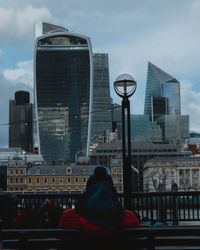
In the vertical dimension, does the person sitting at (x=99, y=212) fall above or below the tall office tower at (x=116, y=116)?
below

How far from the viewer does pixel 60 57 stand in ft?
650

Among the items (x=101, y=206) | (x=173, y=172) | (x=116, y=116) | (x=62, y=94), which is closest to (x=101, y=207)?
(x=101, y=206)

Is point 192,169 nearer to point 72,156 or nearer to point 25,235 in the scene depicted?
point 72,156

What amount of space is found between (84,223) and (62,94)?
189 metres

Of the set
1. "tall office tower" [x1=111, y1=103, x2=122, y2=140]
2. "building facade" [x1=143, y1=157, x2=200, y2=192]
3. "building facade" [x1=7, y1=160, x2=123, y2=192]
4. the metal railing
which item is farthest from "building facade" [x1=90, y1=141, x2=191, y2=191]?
the metal railing

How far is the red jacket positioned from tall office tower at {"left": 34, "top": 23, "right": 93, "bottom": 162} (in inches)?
6919

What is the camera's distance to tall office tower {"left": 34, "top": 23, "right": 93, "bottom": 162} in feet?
613

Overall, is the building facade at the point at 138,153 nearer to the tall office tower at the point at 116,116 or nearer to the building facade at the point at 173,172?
the building facade at the point at 173,172

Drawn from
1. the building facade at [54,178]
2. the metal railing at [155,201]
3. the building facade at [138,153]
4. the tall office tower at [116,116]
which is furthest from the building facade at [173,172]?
the metal railing at [155,201]

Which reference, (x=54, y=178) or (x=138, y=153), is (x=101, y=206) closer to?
(x=54, y=178)

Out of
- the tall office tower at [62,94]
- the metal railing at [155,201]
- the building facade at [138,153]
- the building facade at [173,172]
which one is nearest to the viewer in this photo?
the metal railing at [155,201]

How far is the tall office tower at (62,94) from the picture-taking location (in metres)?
187

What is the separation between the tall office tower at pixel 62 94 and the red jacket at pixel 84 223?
175739 millimetres

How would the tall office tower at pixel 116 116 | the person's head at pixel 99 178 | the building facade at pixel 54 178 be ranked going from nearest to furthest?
the person's head at pixel 99 178, the tall office tower at pixel 116 116, the building facade at pixel 54 178
